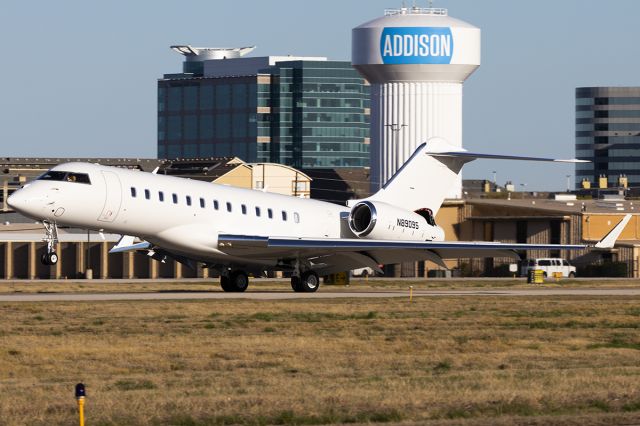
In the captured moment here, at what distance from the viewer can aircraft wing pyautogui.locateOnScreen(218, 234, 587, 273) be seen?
43.4 m

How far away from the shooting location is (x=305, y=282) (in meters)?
45.4

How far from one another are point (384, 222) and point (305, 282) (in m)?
3.39

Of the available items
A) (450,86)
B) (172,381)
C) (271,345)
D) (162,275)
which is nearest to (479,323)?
(271,345)

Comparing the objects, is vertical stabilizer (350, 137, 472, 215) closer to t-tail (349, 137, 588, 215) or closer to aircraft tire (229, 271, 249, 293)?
t-tail (349, 137, 588, 215)

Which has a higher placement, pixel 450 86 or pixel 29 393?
pixel 450 86

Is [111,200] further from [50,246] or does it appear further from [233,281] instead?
[233,281]

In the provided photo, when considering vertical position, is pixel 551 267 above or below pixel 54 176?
below

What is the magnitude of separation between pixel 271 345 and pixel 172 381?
210 inches

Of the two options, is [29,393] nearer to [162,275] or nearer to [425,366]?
[425,366]

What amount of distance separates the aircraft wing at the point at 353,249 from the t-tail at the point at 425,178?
3729 mm

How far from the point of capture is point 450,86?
118 m

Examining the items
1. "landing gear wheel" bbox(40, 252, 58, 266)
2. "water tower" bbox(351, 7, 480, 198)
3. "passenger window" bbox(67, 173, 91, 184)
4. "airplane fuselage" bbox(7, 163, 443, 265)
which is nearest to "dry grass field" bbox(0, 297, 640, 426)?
"landing gear wheel" bbox(40, 252, 58, 266)

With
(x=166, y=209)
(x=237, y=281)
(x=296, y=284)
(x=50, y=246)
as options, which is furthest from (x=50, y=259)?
(x=296, y=284)

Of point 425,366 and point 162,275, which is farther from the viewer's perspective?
point 162,275
